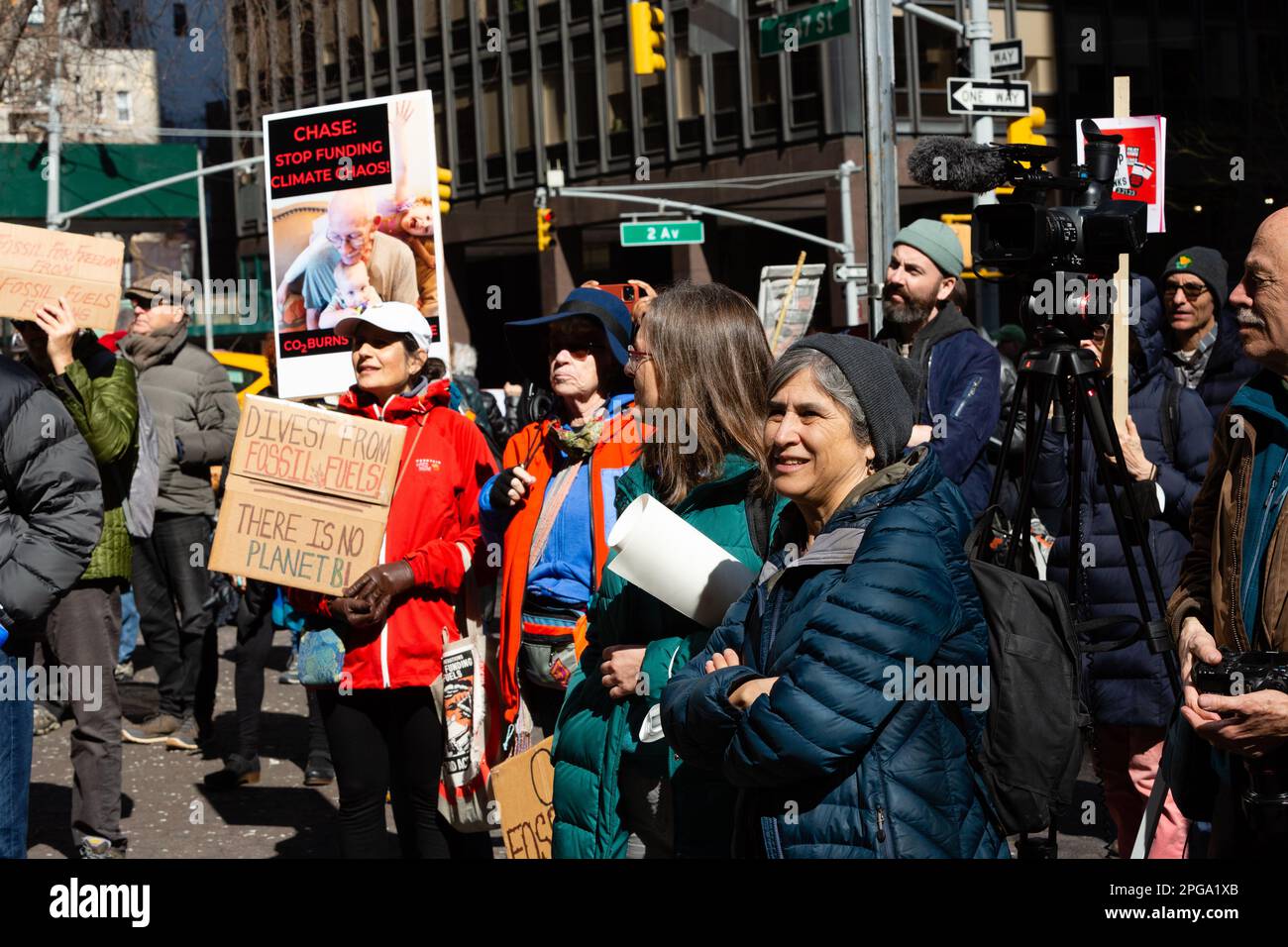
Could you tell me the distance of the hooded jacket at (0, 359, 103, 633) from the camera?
4254 mm

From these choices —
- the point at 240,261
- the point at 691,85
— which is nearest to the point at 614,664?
the point at 691,85

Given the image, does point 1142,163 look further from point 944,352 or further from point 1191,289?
point 1191,289

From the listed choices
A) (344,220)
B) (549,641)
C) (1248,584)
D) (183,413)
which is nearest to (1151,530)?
(549,641)

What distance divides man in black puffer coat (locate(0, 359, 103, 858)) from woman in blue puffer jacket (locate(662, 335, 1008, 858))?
1800 millimetres

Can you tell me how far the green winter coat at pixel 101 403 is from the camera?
6.23 metres

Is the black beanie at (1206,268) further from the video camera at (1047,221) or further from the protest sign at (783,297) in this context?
the protest sign at (783,297)

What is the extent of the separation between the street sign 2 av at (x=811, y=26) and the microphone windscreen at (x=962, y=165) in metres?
8.41

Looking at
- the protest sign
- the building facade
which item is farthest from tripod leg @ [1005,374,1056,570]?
the building facade

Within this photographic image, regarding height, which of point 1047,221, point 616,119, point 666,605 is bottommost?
point 666,605

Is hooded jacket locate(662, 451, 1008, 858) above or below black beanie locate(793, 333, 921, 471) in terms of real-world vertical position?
below

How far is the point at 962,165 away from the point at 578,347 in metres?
1.21

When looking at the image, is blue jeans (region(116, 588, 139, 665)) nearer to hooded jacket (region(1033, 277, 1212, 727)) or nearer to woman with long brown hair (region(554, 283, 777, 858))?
hooded jacket (region(1033, 277, 1212, 727))

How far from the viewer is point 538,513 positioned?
477cm

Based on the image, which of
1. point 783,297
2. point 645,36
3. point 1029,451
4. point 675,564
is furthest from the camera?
point 783,297
